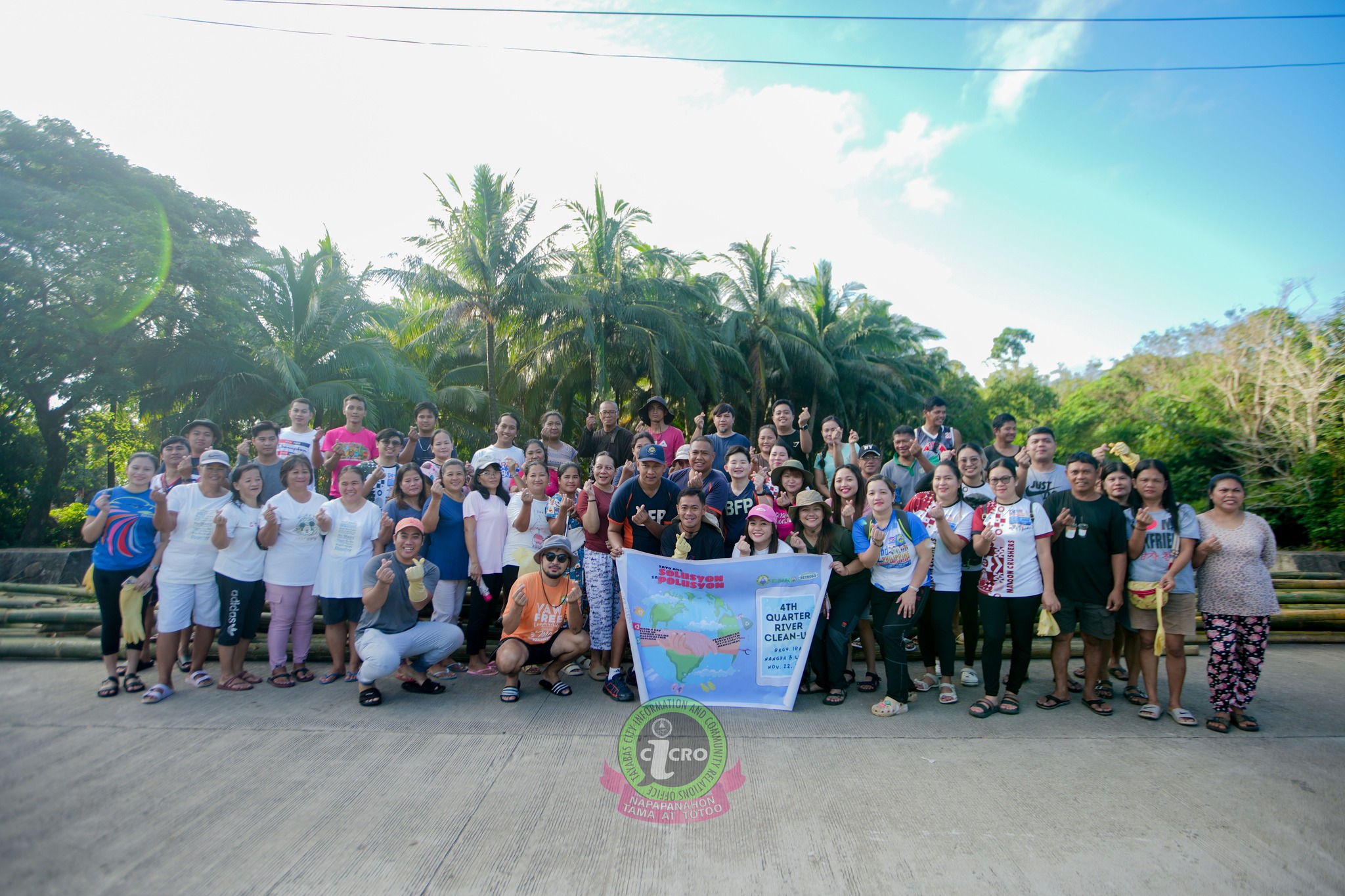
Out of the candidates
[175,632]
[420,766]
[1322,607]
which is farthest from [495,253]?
[1322,607]

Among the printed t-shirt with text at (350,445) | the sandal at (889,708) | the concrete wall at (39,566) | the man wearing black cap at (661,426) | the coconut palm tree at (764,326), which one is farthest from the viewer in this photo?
the coconut palm tree at (764,326)

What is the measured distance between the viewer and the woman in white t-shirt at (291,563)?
561 cm

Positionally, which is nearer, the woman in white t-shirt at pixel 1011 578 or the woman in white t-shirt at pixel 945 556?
the woman in white t-shirt at pixel 1011 578

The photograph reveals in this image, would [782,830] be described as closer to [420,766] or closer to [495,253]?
[420,766]

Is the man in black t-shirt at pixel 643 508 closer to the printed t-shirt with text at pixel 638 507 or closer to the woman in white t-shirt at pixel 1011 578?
the printed t-shirt with text at pixel 638 507

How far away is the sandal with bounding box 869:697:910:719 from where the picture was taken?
4926 millimetres

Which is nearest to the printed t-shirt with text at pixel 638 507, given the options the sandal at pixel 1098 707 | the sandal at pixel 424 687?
the sandal at pixel 424 687

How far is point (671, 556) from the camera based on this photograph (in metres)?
5.31

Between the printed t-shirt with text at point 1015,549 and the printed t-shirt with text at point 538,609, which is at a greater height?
the printed t-shirt with text at point 1015,549

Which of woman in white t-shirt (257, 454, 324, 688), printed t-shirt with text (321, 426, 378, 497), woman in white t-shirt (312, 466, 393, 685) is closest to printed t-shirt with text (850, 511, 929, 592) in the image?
woman in white t-shirt (312, 466, 393, 685)

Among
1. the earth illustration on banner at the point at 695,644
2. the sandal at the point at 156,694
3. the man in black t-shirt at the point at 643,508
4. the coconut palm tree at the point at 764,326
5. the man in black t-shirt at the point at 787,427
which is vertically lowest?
the sandal at the point at 156,694

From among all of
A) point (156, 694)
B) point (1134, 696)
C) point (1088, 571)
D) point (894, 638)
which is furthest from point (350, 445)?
point (1134, 696)

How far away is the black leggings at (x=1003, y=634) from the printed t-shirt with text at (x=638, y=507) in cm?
258

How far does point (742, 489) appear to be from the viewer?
581 cm
